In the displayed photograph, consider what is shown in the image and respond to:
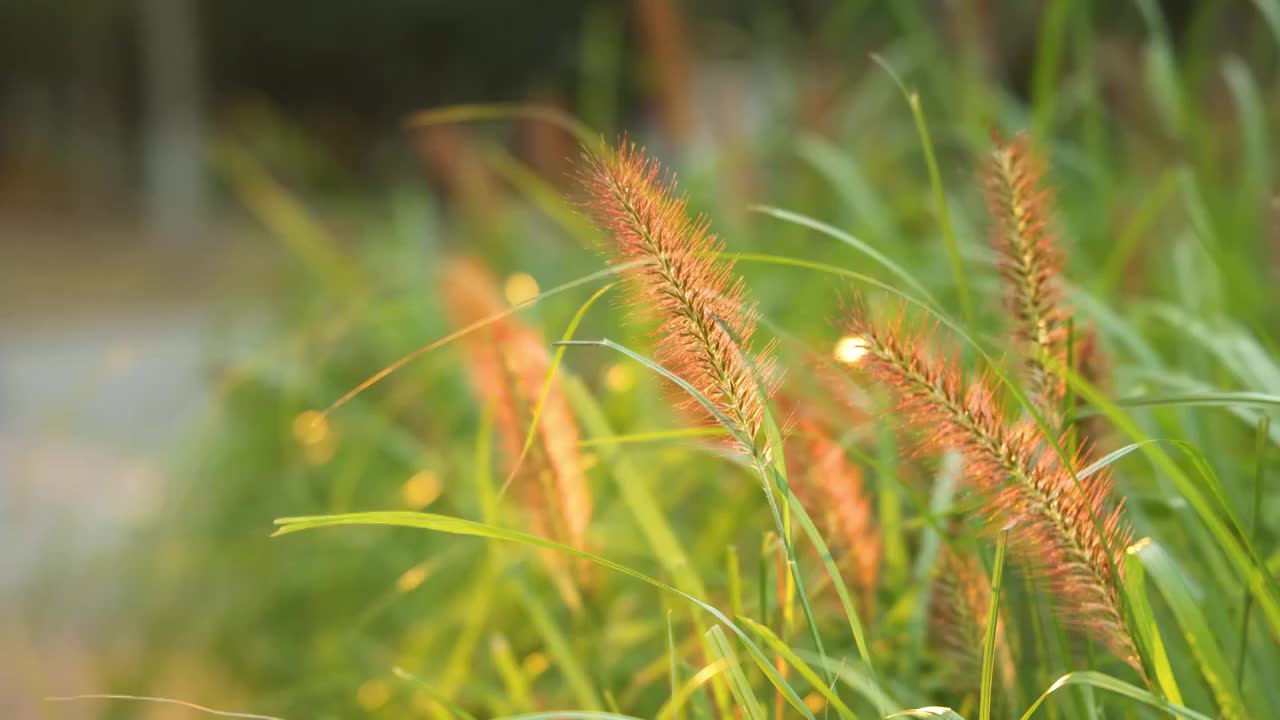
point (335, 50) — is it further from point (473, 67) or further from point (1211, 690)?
point (1211, 690)

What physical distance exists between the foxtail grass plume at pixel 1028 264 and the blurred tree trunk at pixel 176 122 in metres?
11.5

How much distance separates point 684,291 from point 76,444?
2.77m

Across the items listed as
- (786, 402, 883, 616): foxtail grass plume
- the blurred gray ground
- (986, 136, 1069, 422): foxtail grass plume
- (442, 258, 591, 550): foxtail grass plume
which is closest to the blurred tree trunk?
the blurred gray ground

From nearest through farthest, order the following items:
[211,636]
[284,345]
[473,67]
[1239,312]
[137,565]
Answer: [1239,312]
[211,636]
[284,345]
[137,565]
[473,67]

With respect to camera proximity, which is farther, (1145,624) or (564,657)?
(564,657)

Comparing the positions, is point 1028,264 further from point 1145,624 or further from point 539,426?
point 539,426

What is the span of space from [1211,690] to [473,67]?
543 inches

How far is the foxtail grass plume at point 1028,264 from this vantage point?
578 mm

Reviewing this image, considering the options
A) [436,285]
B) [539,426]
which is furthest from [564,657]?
[436,285]

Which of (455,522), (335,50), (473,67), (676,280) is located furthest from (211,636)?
(335,50)

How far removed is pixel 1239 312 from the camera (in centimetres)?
121

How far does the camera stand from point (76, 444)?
9.48 ft

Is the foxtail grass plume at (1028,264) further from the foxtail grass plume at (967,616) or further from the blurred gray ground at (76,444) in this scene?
the blurred gray ground at (76,444)

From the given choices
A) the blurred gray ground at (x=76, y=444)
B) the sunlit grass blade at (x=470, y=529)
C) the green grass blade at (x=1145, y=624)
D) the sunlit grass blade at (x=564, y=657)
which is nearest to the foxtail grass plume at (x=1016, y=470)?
the green grass blade at (x=1145, y=624)
